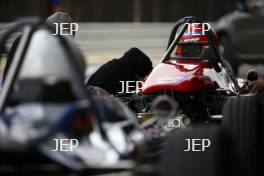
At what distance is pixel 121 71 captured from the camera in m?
7.73

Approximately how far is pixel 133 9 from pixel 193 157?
29.9 m

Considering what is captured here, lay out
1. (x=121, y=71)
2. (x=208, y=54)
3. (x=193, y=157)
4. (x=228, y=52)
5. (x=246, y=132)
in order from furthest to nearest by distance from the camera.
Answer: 1. (x=228, y=52)
2. (x=208, y=54)
3. (x=121, y=71)
4. (x=246, y=132)
5. (x=193, y=157)

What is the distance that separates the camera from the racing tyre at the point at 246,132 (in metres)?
5.78

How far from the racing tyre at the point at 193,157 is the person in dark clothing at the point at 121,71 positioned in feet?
9.83

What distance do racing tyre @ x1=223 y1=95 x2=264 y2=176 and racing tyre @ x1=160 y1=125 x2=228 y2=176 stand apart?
121cm

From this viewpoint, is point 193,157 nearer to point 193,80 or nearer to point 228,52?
point 193,80

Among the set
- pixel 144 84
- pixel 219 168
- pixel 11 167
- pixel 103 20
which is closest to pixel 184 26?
pixel 144 84

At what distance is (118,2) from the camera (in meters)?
33.7

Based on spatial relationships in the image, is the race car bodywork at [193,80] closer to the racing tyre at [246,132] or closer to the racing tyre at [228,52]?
the racing tyre at [246,132]

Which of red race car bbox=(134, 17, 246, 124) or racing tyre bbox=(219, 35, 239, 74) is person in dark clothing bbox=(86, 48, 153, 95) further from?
racing tyre bbox=(219, 35, 239, 74)

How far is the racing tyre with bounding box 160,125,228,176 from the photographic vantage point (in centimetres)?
436

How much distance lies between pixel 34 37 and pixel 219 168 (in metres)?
0.97

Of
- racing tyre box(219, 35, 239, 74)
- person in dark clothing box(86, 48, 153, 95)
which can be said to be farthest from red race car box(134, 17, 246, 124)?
racing tyre box(219, 35, 239, 74)

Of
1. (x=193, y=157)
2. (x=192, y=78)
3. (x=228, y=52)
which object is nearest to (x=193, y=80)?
(x=192, y=78)
